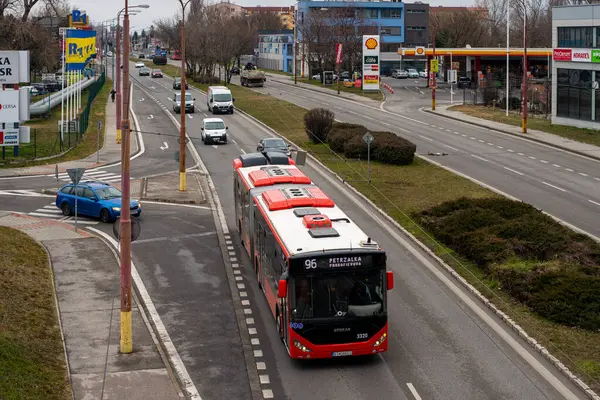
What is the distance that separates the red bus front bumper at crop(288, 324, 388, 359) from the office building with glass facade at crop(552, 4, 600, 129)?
48.1 m

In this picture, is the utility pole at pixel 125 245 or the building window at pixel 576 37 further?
the building window at pixel 576 37

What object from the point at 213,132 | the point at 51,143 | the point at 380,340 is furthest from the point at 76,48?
the point at 380,340

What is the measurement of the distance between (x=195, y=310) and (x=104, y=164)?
29.7m

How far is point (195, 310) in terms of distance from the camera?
893 inches

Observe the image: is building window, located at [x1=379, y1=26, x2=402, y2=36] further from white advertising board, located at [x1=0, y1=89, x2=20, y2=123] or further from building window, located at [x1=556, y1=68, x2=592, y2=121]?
white advertising board, located at [x1=0, y1=89, x2=20, y2=123]

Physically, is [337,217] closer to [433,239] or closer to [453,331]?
[453,331]

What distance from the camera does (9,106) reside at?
4975 cm

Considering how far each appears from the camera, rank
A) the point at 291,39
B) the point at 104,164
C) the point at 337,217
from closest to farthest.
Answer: the point at 337,217
the point at 104,164
the point at 291,39

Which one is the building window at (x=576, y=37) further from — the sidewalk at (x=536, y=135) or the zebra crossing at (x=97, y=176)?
the zebra crossing at (x=97, y=176)

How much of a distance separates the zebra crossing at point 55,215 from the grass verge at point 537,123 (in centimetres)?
3346

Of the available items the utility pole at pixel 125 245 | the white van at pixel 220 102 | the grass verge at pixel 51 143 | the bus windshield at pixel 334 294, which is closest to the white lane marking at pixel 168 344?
the utility pole at pixel 125 245

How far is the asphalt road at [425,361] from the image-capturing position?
17.0m

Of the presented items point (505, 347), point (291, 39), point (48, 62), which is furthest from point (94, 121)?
point (291, 39)

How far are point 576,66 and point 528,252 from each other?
42383 millimetres
